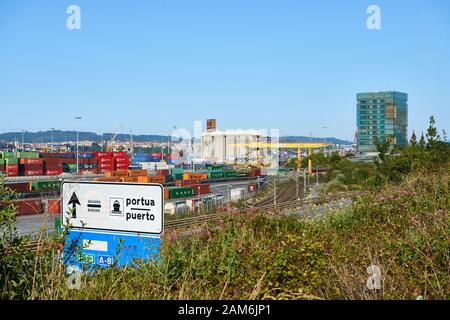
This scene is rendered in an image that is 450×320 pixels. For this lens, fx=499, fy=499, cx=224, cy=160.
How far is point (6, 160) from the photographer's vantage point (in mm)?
72688

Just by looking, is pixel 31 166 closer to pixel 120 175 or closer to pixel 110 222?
pixel 120 175

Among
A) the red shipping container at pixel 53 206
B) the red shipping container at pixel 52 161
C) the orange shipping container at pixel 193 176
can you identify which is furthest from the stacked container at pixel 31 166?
the red shipping container at pixel 53 206

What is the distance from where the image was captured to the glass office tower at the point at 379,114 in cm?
12056

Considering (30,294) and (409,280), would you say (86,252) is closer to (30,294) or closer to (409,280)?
→ (30,294)

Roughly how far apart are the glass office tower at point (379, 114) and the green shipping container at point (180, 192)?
72.9 meters

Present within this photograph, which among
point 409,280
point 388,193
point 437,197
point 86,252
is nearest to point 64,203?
point 86,252

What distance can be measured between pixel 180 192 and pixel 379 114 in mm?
81729

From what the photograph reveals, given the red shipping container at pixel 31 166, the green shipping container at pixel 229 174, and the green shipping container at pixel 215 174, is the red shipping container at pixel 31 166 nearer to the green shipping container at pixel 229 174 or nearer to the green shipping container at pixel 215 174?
the green shipping container at pixel 215 174

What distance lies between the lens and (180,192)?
5747cm

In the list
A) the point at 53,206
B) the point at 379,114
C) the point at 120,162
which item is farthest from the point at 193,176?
the point at 53,206

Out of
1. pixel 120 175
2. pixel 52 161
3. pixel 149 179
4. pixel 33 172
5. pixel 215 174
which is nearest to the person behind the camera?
pixel 149 179

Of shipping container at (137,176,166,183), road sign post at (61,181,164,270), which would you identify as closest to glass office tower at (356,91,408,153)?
shipping container at (137,176,166,183)

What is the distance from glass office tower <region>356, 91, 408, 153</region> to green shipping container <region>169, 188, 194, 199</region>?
72927 millimetres
